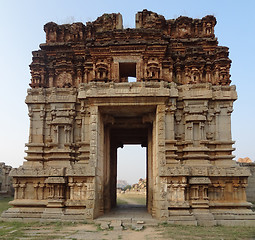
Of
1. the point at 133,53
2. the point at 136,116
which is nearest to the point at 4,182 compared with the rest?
the point at 136,116

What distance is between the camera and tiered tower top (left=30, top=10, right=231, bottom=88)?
14.8 meters

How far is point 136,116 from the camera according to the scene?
1612 centimetres

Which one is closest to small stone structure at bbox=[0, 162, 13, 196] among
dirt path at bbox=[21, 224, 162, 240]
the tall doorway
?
the tall doorway

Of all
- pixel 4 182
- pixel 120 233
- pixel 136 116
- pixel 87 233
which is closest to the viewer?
pixel 87 233

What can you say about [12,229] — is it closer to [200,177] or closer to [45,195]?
[45,195]

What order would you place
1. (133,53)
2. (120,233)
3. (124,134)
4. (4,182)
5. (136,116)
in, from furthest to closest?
(4,182), (124,134), (136,116), (133,53), (120,233)

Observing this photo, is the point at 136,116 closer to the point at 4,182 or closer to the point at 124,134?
the point at 124,134

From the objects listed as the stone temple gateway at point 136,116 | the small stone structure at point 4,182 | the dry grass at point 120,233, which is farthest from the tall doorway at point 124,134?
the small stone structure at point 4,182

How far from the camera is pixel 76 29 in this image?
16469 mm

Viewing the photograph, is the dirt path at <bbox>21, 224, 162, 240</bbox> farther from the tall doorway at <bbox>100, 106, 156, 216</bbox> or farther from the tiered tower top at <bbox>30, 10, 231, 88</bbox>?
the tiered tower top at <bbox>30, 10, 231, 88</bbox>

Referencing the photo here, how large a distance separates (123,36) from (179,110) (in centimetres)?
502

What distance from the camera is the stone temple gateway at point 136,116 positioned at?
1288 centimetres

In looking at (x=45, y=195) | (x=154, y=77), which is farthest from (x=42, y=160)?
(x=154, y=77)

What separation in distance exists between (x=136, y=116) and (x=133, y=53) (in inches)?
137
